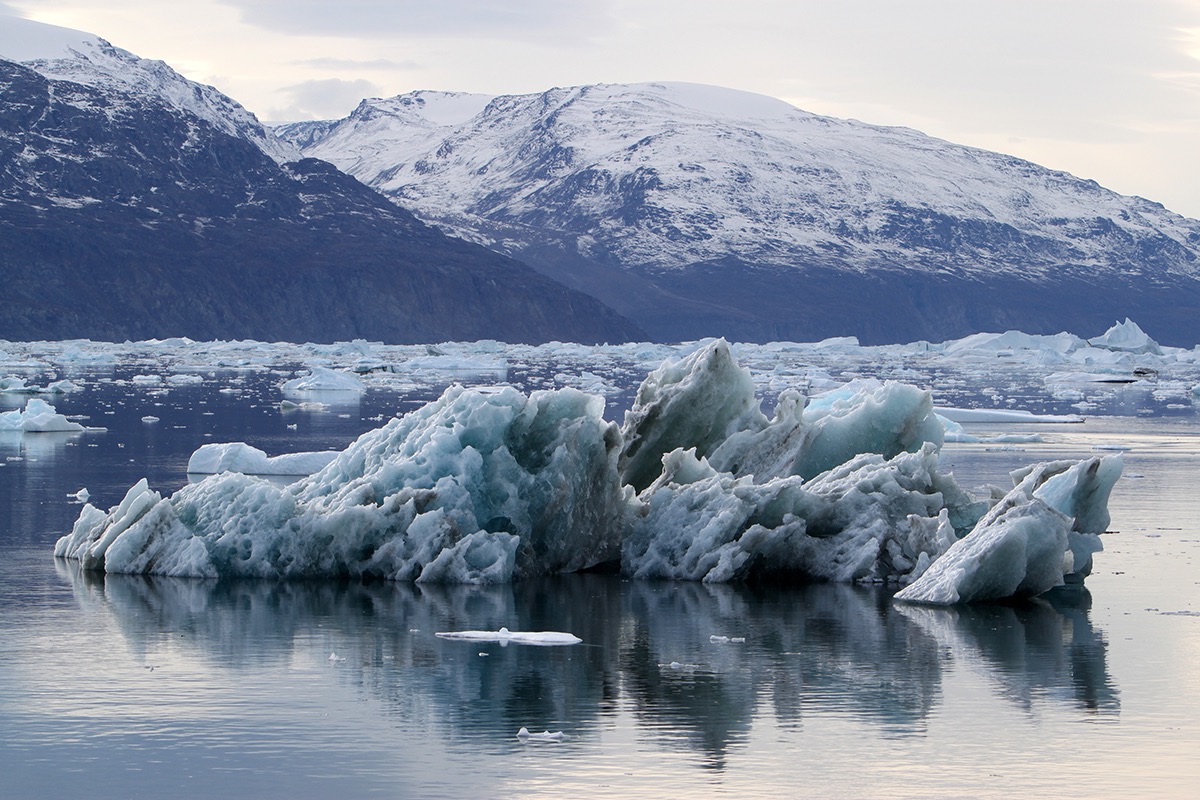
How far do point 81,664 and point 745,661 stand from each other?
4.22 meters

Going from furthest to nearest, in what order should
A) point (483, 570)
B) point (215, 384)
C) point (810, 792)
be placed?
1. point (215, 384)
2. point (483, 570)
3. point (810, 792)

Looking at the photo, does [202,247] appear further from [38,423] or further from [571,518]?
[571,518]

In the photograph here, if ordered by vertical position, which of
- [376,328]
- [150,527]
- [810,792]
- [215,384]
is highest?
[376,328]

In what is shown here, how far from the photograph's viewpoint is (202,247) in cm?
15175

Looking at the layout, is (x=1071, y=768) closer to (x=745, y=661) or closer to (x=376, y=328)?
(x=745, y=661)

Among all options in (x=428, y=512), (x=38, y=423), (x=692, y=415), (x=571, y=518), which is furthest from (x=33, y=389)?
(x=428, y=512)

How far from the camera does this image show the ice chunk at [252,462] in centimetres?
2267

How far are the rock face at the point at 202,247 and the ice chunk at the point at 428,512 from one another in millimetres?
119201

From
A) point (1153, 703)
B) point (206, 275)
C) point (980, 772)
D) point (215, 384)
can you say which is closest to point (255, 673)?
point (980, 772)

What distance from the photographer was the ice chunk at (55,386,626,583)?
48.3 feet

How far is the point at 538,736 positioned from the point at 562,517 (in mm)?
6231

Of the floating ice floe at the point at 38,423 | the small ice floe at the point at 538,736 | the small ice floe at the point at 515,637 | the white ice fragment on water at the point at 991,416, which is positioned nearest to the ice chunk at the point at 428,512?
the small ice floe at the point at 515,637

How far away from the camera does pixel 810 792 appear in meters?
8.20

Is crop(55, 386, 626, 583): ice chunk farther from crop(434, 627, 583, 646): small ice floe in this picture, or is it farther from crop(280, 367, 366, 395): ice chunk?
crop(280, 367, 366, 395): ice chunk
